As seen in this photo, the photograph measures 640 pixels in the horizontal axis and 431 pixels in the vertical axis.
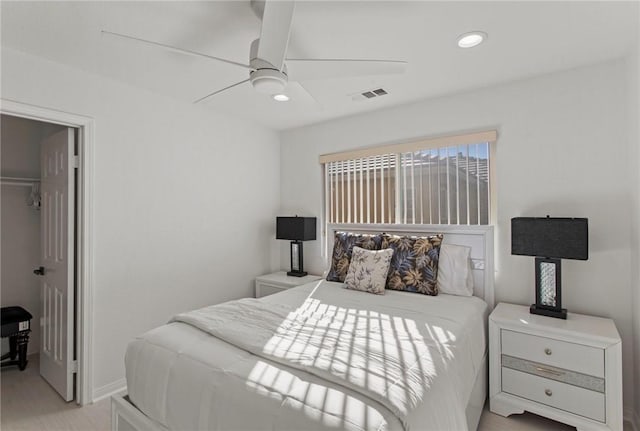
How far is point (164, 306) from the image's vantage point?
2938mm

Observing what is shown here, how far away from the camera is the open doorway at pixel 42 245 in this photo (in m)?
2.49

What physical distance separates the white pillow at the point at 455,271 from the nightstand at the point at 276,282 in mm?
1399

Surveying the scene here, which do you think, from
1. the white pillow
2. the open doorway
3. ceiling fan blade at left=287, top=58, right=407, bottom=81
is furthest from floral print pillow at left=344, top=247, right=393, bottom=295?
the open doorway

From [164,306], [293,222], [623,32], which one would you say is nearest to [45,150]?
[164,306]

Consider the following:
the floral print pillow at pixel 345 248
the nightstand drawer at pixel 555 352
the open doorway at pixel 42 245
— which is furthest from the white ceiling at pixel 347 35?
the nightstand drawer at pixel 555 352

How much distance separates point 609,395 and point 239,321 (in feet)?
7.38

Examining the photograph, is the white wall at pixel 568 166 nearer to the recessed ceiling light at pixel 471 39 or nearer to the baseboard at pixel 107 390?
the recessed ceiling light at pixel 471 39

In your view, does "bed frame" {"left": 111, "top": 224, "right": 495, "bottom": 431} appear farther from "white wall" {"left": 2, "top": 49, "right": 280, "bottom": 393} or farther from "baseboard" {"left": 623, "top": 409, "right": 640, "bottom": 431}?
"white wall" {"left": 2, "top": 49, "right": 280, "bottom": 393}

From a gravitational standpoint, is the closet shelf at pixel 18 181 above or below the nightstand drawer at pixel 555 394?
above

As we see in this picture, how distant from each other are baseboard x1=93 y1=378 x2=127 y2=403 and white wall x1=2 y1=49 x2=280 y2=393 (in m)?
0.01

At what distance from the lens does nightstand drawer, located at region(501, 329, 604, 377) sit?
1911mm

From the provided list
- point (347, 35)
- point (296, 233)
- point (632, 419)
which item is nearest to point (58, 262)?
point (296, 233)

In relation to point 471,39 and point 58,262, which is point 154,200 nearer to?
point 58,262

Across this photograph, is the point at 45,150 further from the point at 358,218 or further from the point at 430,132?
the point at 430,132
